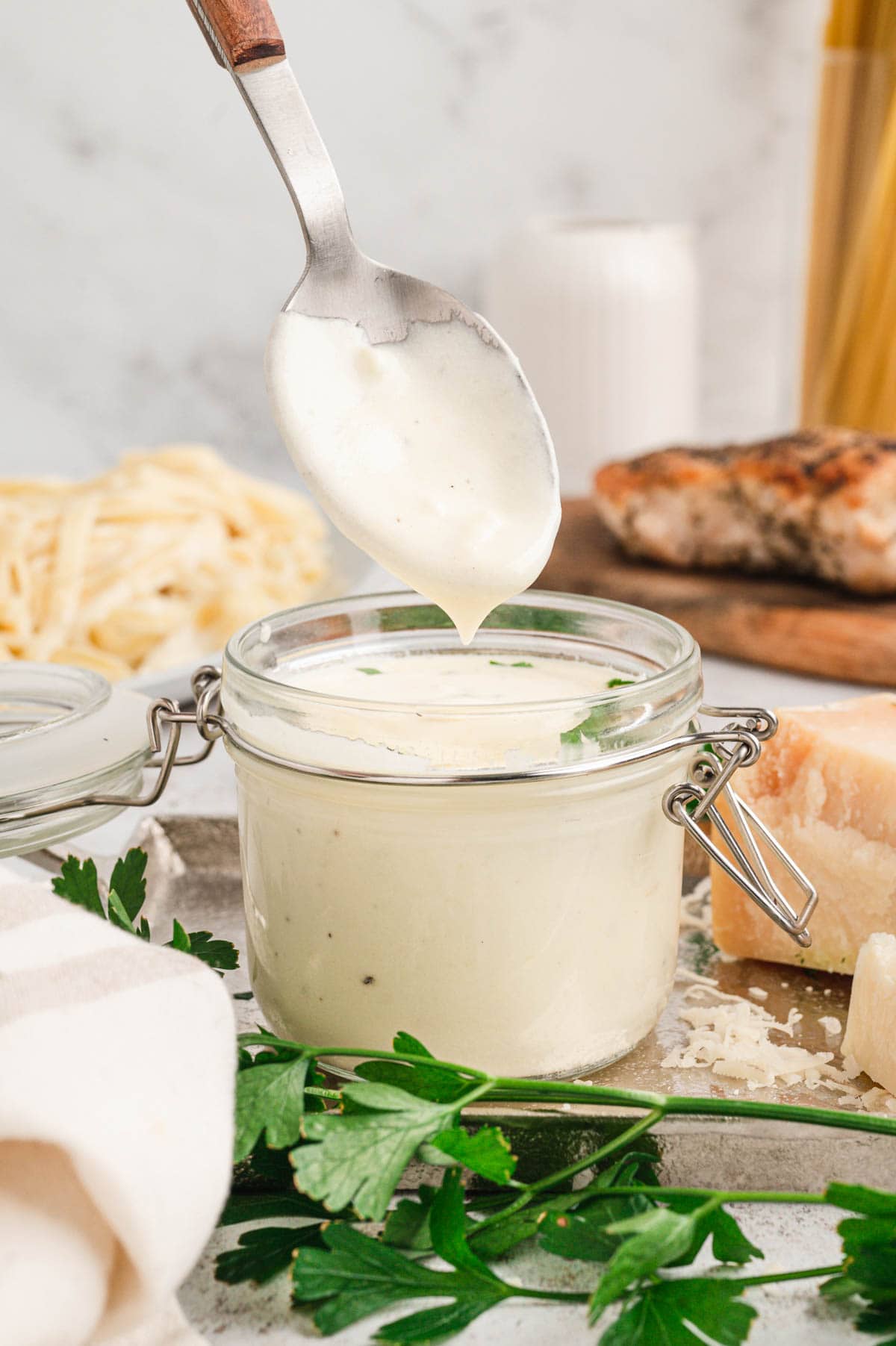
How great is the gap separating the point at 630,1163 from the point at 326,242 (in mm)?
640

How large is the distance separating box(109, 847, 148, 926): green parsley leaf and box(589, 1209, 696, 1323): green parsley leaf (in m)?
0.41

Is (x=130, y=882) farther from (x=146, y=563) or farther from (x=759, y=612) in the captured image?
(x=759, y=612)

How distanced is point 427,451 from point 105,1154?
0.55 metres

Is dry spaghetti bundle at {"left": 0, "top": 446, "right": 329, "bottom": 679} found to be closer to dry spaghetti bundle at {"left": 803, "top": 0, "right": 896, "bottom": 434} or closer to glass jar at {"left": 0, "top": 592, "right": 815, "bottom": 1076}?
glass jar at {"left": 0, "top": 592, "right": 815, "bottom": 1076}

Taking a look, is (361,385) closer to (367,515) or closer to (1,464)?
(367,515)

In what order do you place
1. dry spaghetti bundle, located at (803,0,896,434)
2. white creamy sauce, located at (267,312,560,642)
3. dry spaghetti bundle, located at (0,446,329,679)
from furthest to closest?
dry spaghetti bundle, located at (803,0,896,434), dry spaghetti bundle, located at (0,446,329,679), white creamy sauce, located at (267,312,560,642)

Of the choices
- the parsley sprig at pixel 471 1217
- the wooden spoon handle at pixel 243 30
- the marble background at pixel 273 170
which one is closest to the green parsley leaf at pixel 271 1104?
the parsley sprig at pixel 471 1217

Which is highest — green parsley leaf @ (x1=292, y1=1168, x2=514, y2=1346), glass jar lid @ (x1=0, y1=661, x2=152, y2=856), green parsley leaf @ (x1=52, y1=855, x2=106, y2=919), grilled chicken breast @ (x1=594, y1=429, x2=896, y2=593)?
glass jar lid @ (x1=0, y1=661, x2=152, y2=856)

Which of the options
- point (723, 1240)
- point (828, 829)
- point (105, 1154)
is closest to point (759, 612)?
point (828, 829)

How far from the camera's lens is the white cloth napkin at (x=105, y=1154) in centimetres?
62

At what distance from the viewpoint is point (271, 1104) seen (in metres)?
0.75

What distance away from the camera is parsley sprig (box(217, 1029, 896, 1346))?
2.22 ft

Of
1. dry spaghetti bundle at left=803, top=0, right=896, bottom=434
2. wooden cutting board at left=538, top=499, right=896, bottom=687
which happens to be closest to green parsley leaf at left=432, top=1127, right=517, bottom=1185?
wooden cutting board at left=538, top=499, right=896, bottom=687

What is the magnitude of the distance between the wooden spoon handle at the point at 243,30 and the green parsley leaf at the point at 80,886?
21.5 inches
